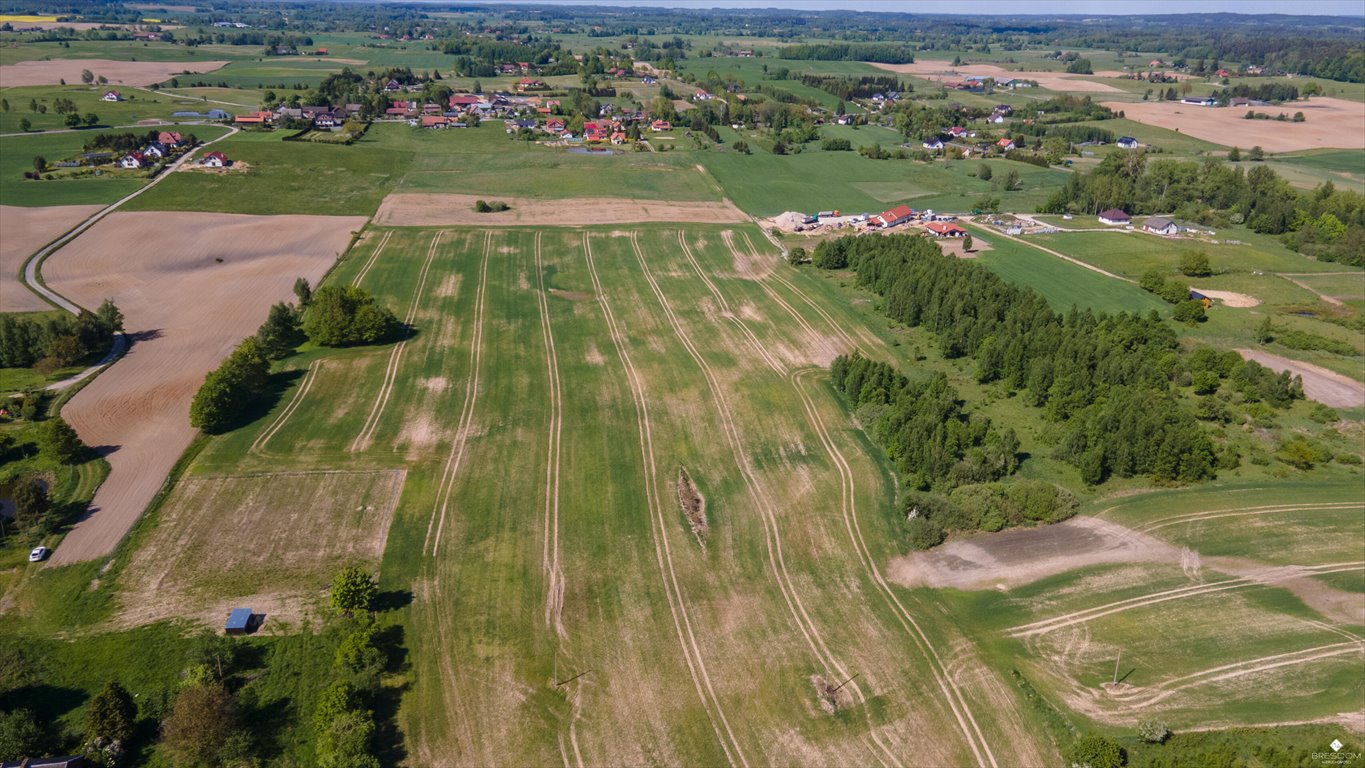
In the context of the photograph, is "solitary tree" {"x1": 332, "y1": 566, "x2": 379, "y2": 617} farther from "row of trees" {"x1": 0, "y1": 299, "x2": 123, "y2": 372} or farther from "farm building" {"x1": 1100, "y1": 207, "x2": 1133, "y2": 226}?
"farm building" {"x1": 1100, "y1": 207, "x2": 1133, "y2": 226}

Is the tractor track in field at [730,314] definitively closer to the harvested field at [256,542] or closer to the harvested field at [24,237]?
the harvested field at [256,542]

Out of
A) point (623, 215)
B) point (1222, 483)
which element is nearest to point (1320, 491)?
point (1222, 483)

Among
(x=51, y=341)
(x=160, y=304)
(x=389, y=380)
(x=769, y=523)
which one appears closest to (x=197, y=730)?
(x=769, y=523)

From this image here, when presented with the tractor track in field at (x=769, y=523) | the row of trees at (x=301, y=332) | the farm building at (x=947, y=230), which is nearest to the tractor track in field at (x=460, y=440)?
the row of trees at (x=301, y=332)

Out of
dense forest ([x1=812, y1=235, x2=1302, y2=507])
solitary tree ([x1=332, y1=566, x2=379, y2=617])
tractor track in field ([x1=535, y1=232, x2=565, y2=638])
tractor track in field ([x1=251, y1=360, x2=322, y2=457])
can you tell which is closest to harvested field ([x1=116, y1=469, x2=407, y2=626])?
solitary tree ([x1=332, y1=566, x2=379, y2=617])

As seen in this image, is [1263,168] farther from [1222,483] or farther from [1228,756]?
[1228,756]

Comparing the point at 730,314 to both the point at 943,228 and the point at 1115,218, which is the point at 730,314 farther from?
the point at 1115,218
